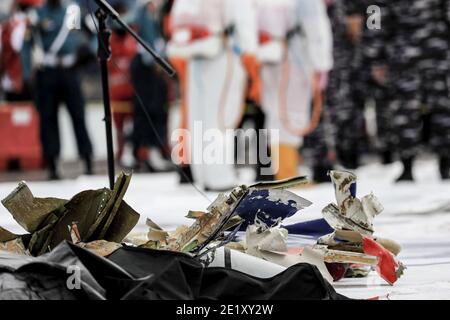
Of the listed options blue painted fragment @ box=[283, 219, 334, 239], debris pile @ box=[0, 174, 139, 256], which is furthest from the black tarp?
blue painted fragment @ box=[283, 219, 334, 239]

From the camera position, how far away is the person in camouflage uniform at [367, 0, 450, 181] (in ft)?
27.7

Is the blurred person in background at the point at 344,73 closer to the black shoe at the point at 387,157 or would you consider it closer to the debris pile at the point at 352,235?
the black shoe at the point at 387,157

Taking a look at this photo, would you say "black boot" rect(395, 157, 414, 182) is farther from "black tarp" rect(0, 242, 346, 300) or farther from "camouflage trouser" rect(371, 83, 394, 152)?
"black tarp" rect(0, 242, 346, 300)

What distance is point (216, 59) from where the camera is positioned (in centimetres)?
836

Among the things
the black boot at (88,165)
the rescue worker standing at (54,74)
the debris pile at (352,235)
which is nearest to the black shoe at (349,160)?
the black boot at (88,165)

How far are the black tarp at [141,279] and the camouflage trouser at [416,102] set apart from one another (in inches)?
207

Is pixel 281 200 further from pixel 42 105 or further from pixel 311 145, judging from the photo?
pixel 42 105

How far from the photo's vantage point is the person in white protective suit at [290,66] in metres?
8.42

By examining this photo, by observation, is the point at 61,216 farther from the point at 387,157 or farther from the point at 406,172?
the point at 387,157

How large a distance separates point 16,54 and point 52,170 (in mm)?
1555

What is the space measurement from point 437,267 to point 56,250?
61.5 inches

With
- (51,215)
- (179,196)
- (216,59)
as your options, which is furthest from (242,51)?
(51,215)

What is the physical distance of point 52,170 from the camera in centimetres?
1029

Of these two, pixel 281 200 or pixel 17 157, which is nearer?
pixel 281 200
